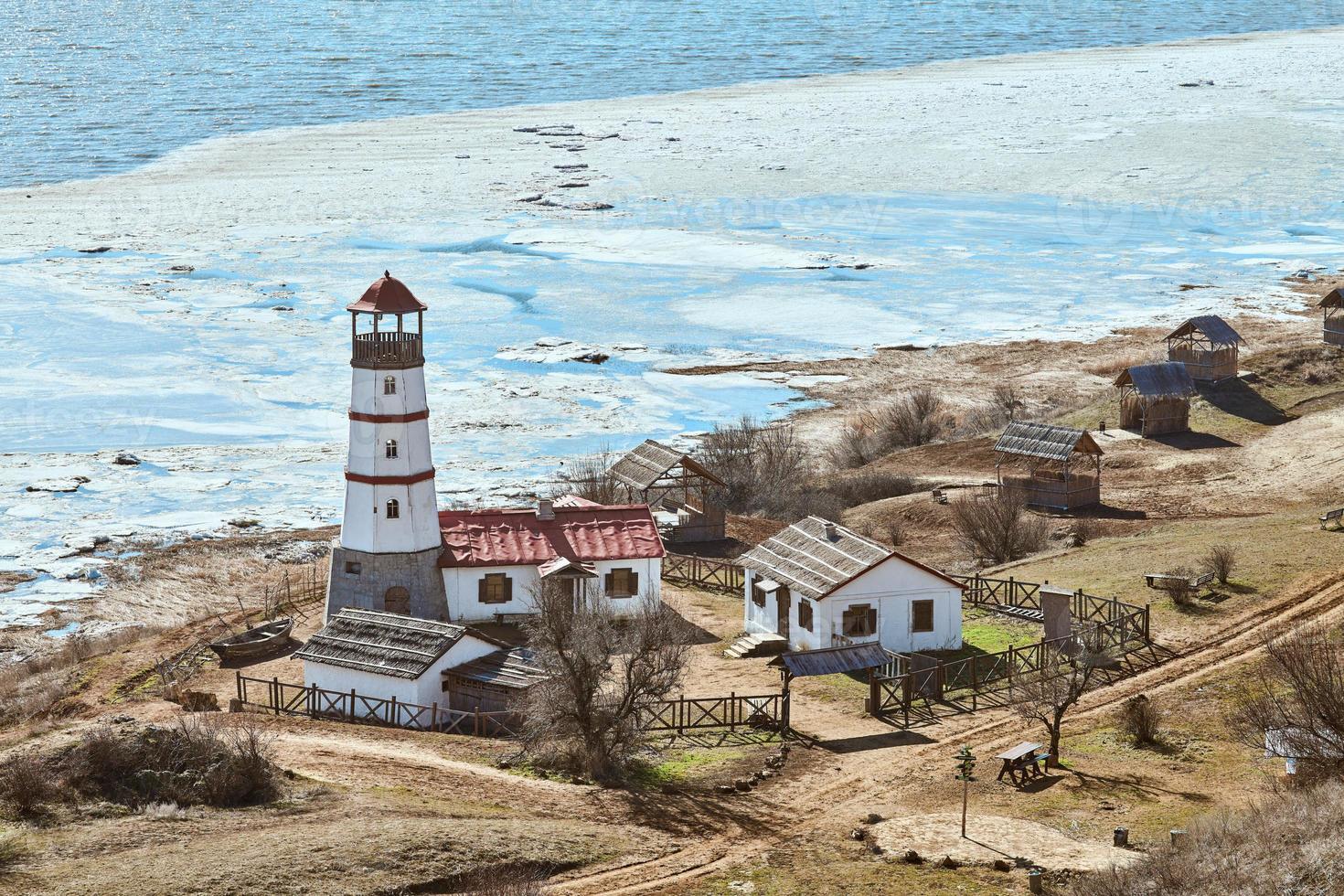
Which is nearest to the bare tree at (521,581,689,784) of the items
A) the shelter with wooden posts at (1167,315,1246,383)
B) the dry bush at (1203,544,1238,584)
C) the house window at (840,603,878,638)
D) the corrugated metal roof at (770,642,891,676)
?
the corrugated metal roof at (770,642,891,676)

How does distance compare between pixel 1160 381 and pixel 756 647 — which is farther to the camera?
pixel 1160 381

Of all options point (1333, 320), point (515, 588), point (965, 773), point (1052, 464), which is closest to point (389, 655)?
point (515, 588)

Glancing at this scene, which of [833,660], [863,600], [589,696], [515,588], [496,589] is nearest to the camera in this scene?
[589,696]

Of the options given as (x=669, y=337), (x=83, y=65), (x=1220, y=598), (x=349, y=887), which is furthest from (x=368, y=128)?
(x=349, y=887)

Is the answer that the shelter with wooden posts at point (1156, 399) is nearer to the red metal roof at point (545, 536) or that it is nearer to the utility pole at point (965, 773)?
the red metal roof at point (545, 536)

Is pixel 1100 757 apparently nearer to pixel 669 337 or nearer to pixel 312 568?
pixel 312 568

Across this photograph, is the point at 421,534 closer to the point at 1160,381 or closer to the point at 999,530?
the point at 999,530
